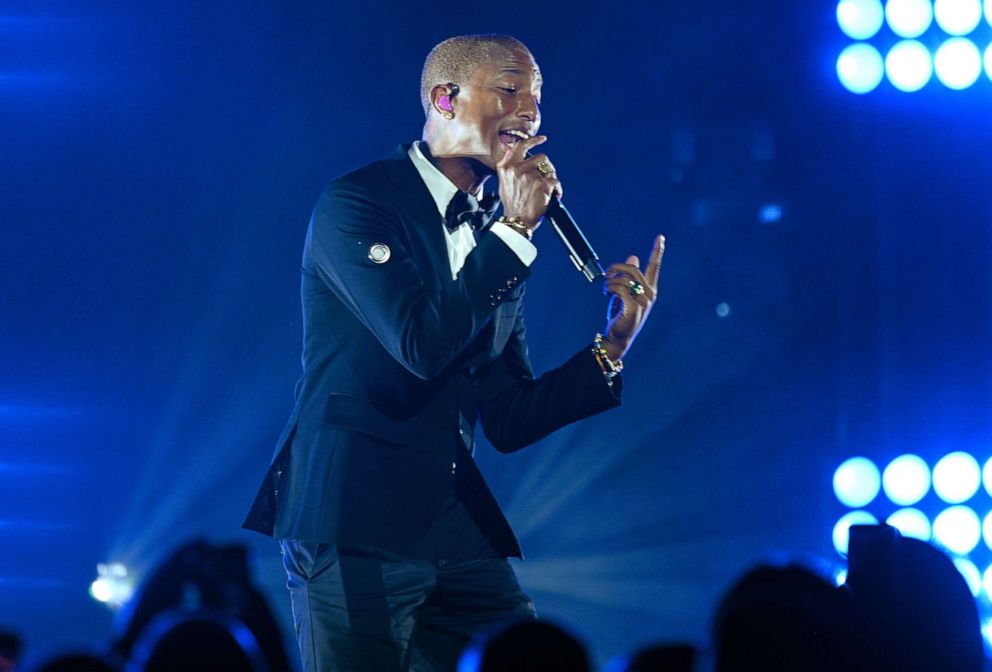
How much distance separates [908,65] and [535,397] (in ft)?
8.93

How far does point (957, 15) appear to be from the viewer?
4.25m

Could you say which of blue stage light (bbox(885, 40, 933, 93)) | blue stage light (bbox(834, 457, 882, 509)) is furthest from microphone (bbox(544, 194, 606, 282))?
blue stage light (bbox(885, 40, 933, 93))

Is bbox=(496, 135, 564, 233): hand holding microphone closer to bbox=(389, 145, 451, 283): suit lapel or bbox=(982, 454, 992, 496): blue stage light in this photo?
bbox=(389, 145, 451, 283): suit lapel

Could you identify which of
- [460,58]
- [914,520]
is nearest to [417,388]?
[460,58]

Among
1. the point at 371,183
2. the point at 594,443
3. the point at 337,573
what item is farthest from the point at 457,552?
the point at 594,443

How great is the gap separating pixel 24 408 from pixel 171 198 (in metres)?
0.75

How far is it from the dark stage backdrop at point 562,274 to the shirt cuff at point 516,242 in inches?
67.2

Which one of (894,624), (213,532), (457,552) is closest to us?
(894,624)

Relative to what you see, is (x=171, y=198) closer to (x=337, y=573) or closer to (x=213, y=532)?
(x=213, y=532)

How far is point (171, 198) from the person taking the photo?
3.49 meters

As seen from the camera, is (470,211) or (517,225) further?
(470,211)

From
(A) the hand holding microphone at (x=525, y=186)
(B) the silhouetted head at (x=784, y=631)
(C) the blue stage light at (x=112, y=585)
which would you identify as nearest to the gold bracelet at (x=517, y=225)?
(A) the hand holding microphone at (x=525, y=186)

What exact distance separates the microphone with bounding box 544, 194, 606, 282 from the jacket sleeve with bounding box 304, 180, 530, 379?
0.65ft

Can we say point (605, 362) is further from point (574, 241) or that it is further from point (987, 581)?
point (987, 581)
